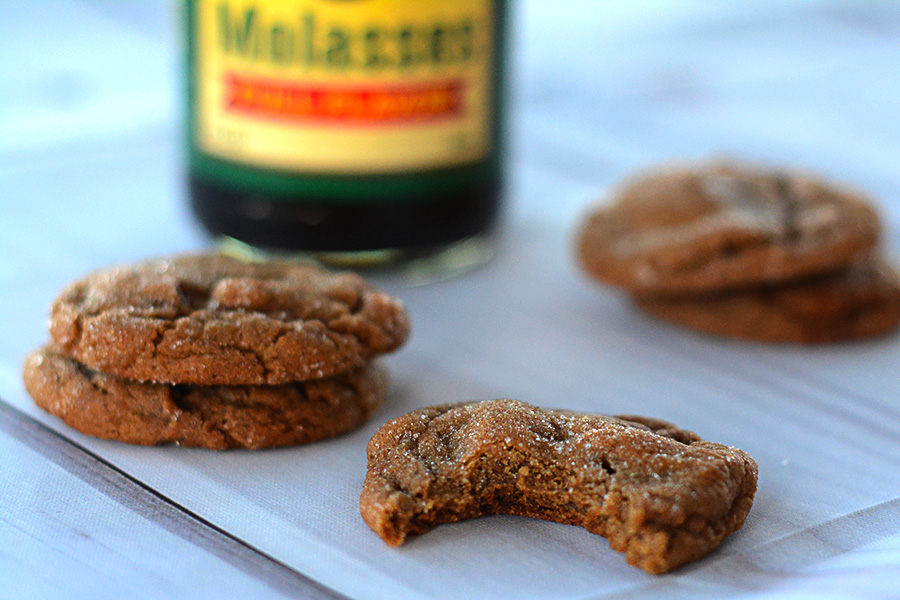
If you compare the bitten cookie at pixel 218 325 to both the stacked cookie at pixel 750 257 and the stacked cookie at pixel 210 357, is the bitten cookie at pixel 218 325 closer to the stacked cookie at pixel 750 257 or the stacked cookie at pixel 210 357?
the stacked cookie at pixel 210 357

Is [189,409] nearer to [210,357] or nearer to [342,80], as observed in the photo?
[210,357]

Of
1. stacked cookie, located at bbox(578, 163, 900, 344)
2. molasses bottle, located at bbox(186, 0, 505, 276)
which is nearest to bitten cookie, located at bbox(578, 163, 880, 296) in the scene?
stacked cookie, located at bbox(578, 163, 900, 344)

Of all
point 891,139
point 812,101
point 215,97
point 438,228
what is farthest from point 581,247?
point 812,101

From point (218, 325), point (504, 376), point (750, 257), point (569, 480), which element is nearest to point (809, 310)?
point (750, 257)

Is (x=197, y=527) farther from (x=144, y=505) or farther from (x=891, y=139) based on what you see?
(x=891, y=139)

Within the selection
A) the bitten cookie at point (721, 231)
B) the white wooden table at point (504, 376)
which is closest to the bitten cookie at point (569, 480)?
the white wooden table at point (504, 376)
